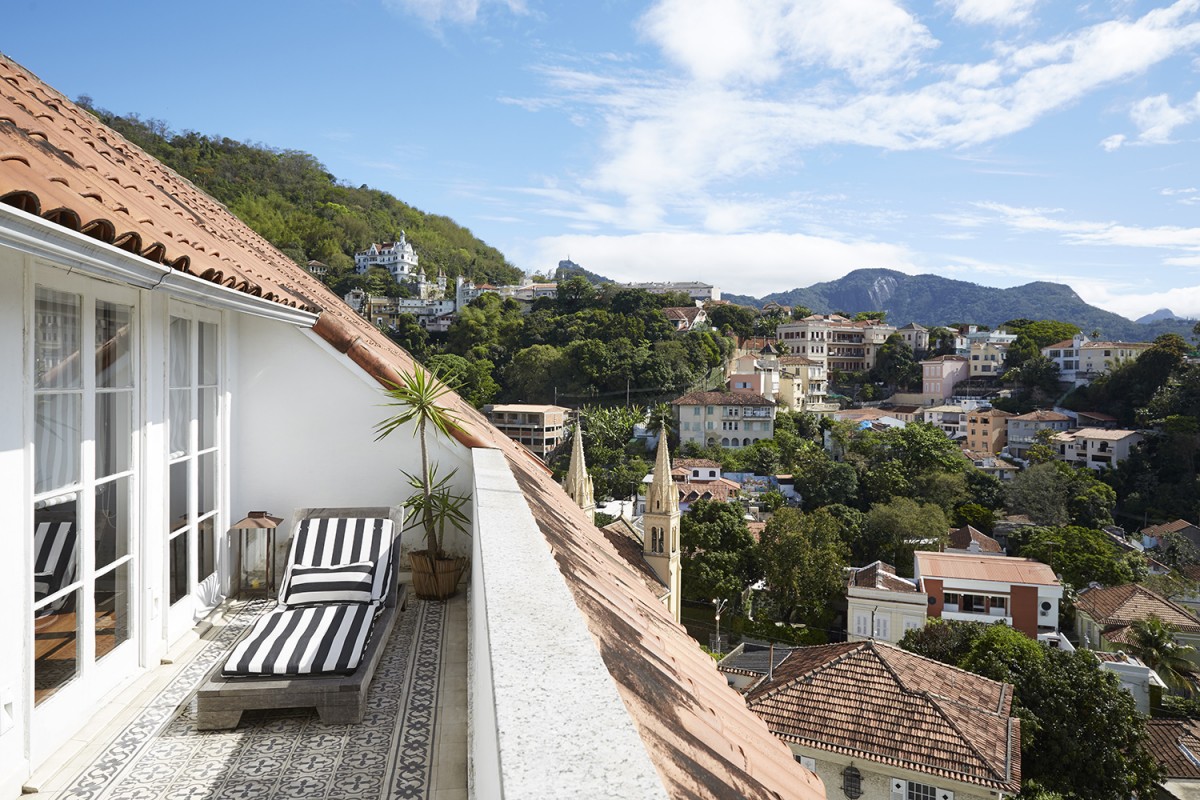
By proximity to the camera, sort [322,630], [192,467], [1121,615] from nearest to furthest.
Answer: [322,630] < [192,467] < [1121,615]

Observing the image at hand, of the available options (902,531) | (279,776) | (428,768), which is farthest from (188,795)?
(902,531)

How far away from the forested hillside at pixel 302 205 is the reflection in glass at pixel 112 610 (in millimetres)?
74026

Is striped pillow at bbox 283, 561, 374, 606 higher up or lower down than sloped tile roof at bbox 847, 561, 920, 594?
higher up

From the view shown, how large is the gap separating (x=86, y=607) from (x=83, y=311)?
127 centimetres

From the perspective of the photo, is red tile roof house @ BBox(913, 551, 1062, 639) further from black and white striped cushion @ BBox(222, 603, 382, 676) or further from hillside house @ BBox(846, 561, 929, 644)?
black and white striped cushion @ BBox(222, 603, 382, 676)

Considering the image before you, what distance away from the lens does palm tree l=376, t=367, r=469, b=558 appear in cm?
486

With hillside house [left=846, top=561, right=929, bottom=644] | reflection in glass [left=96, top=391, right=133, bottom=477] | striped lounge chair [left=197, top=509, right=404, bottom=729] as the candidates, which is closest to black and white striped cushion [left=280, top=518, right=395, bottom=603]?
striped lounge chair [left=197, top=509, right=404, bottom=729]

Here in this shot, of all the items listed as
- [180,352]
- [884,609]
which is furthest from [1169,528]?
[180,352]

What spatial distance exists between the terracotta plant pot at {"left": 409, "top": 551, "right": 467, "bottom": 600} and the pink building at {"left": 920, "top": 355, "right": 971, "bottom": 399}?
2985 inches

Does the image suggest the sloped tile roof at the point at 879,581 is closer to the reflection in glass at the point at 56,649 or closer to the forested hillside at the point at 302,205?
the reflection in glass at the point at 56,649

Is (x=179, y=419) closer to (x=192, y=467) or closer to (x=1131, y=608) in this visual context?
(x=192, y=467)

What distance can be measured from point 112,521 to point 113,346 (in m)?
0.81

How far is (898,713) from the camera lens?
1470cm

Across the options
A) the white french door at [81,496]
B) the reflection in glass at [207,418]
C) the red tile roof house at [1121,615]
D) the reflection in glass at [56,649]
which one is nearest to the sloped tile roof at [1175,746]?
the red tile roof house at [1121,615]
